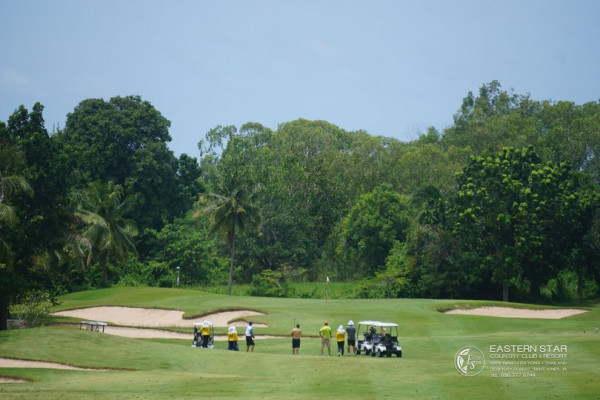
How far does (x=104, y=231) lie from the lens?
80562 millimetres

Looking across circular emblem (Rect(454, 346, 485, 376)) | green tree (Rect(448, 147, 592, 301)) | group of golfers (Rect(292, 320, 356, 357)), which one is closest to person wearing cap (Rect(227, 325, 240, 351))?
group of golfers (Rect(292, 320, 356, 357))

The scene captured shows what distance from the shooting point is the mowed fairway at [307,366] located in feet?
86.7

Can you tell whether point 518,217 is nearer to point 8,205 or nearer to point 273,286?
point 273,286

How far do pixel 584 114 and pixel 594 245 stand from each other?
43130 millimetres

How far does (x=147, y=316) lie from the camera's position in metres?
61.5

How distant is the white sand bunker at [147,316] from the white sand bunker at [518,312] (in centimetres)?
1665

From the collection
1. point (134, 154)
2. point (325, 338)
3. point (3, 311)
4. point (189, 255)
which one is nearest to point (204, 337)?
point (325, 338)

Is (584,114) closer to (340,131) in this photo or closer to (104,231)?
(340,131)

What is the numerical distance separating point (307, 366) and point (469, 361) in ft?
21.9

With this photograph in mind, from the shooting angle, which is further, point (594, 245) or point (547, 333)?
point (594, 245)

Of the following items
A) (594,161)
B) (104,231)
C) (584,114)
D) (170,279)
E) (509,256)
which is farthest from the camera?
(584,114)

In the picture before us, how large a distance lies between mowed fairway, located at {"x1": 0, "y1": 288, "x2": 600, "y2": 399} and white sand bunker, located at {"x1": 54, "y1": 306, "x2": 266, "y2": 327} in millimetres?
4722

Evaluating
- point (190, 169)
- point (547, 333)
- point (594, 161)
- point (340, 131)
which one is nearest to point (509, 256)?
point (547, 333)

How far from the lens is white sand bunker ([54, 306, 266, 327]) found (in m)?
57.1
